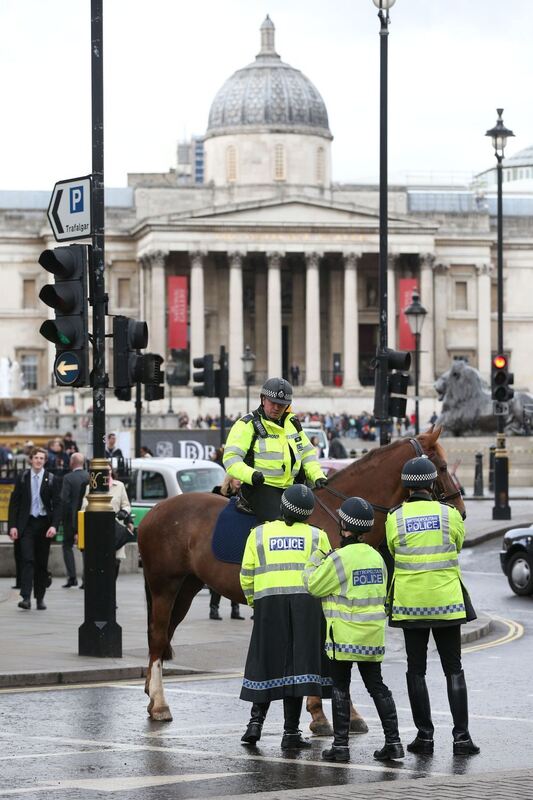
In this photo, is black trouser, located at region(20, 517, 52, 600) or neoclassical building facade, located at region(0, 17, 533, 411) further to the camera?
neoclassical building facade, located at region(0, 17, 533, 411)

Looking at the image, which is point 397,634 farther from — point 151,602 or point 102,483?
point 151,602

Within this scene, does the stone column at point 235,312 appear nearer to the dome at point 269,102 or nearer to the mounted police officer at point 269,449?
the dome at point 269,102

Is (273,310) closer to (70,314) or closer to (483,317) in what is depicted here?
(483,317)

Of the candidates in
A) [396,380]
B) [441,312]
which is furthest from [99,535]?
[441,312]

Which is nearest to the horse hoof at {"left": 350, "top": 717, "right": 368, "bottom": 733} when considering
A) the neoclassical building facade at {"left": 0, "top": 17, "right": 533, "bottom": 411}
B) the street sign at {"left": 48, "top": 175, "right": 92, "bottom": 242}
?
the street sign at {"left": 48, "top": 175, "right": 92, "bottom": 242}

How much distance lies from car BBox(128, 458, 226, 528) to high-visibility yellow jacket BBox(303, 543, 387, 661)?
16.4 metres

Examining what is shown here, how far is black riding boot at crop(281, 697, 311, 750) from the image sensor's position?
38.9 feet

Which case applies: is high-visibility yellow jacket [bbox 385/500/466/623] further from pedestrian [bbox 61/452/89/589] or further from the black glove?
pedestrian [bbox 61/452/89/589]

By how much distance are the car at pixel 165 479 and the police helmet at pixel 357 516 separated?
53.6ft

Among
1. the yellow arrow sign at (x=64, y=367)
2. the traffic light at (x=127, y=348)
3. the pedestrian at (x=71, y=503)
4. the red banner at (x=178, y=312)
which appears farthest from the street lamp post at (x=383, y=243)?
the red banner at (x=178, y=312)

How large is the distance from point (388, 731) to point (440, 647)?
2.77ft

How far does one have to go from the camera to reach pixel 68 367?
16.9m

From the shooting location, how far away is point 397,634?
2081 cm

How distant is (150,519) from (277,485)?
120cm
